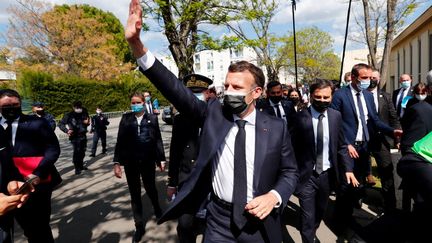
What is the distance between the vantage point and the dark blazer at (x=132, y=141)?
14.9 ft

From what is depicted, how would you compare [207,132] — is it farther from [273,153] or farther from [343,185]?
[343,185]

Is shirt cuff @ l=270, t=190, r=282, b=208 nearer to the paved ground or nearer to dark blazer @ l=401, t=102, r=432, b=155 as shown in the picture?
dark blazer @ l=401, t=102, r=432, b=155

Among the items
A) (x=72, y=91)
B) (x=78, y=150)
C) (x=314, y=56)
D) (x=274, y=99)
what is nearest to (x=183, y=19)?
(x=274, y=99)

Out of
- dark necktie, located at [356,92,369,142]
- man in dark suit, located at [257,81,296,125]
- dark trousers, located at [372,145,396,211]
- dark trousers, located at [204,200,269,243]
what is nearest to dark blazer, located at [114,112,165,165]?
man in dark suit, located at [257,81,296,125]

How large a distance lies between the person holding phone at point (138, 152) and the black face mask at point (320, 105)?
236cm

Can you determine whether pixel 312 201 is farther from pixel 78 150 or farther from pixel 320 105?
pixel 78 150

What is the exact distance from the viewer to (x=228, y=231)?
88.1 inches

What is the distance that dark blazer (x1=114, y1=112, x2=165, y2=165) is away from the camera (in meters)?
4.54

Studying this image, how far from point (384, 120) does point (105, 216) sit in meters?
4.46

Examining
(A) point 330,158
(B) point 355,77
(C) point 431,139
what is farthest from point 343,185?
(C) point 431,139

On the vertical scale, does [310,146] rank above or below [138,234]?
above

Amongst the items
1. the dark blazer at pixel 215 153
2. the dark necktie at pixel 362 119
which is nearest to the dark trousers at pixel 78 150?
the dark necktie at pixel 362 119

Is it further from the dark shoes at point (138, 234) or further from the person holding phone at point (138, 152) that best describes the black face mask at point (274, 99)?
the dark shoes at point (138, 234)

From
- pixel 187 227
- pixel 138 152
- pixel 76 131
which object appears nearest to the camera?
Answer: pixel 187 227
